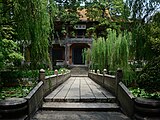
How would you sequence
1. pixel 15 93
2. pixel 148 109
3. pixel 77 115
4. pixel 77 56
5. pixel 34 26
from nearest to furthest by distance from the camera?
1. pixel 148 109
2. pixel 77 115
3. pixel 34 26
4. pixel 15 93
5. pixel 77 56

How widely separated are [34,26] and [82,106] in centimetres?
247

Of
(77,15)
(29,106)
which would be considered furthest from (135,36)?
(77,15)

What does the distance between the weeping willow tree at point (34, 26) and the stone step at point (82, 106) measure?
129 centimetres

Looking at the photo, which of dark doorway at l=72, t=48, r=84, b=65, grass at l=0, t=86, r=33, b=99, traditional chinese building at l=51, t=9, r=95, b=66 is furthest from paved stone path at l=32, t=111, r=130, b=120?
dark doorway at l=72, t=48, r=84, b=65

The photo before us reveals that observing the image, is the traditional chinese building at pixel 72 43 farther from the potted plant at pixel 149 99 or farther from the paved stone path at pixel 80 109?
the potted plant at pixel 149 99

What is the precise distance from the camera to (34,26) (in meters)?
5.36

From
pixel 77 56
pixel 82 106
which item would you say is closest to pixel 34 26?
pixel 82 106

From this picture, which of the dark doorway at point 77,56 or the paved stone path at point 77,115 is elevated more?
the dark doorway at point 77,56

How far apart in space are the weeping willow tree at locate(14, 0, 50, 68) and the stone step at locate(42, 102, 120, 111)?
1.29 meters

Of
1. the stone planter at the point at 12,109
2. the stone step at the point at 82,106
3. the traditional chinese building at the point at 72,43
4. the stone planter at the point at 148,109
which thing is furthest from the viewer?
the traditional chinese building at the point at 72,43

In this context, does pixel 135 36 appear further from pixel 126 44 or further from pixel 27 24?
pixel 27 24

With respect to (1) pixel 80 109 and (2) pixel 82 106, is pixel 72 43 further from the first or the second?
(1) pixel 80 109

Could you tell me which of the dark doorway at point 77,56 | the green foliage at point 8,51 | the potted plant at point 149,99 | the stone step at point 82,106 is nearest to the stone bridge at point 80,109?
the stone step at point 82,106

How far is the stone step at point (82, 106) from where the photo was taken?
5.41 meters
